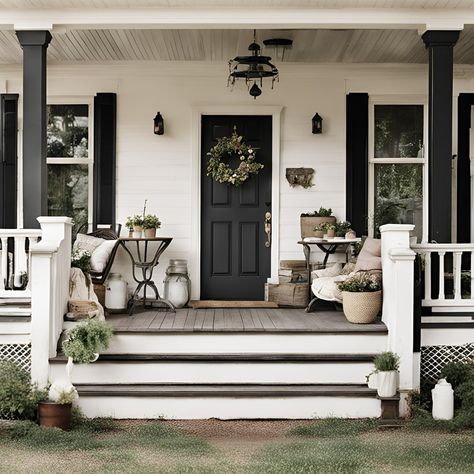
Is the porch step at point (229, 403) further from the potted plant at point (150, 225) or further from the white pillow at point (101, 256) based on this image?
the potted plant at point (150, 225)

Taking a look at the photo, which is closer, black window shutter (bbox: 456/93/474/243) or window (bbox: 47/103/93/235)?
black window shutter (bbox: 456/93/474/243)

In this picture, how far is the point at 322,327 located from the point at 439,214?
1.42m

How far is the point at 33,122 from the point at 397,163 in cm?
423

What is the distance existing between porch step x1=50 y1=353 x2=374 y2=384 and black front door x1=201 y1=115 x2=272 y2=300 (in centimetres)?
289

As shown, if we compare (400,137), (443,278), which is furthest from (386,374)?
(400,137)

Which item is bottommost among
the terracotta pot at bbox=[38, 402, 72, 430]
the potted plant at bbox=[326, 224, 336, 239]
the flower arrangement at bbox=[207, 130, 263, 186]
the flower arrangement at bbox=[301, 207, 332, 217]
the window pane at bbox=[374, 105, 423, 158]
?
the terracotta pot at bbox=[38, 402, 72, 430]

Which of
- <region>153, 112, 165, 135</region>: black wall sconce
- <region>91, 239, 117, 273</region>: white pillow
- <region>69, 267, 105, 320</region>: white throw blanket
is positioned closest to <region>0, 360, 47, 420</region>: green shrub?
<region>69, 267, 105, 320</region>: white throw blanket

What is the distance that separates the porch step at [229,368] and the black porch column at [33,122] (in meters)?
1.53

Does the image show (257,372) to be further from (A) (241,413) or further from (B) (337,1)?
(B) (337,1)

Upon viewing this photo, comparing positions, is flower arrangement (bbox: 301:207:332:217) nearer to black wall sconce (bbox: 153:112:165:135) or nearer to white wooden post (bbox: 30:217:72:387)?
black wall sconce (bbox: 153:112:165:135)

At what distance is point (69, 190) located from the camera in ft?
31.4

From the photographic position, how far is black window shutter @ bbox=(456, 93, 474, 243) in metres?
9.31

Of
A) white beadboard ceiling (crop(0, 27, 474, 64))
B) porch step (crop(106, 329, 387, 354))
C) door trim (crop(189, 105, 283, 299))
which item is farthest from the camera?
door trim (crop(189, 105, 283, 299))

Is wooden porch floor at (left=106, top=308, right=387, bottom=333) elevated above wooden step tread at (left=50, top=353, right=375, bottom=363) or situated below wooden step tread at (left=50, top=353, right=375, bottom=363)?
above
